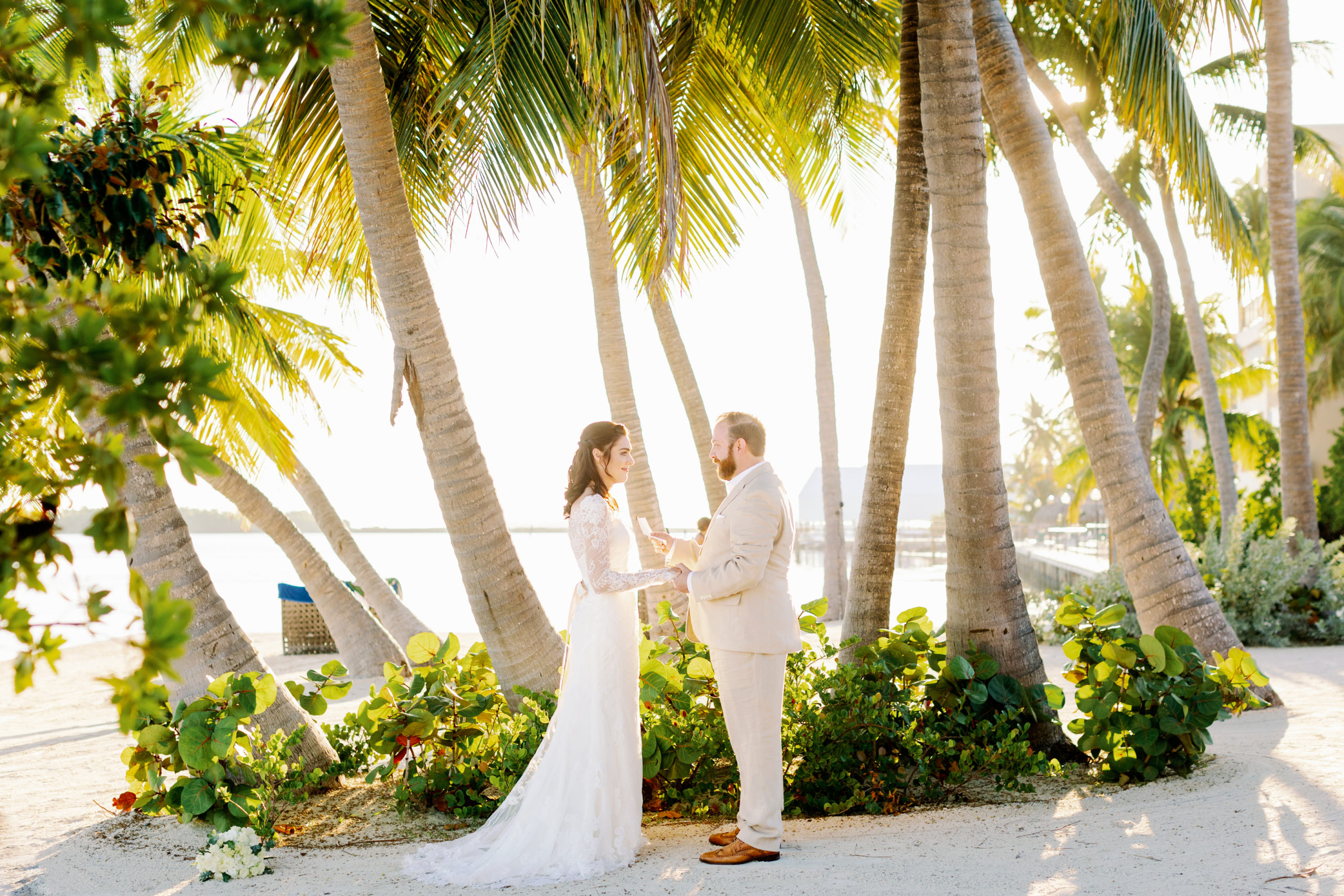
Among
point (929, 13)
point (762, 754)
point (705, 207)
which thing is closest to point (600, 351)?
point (705, 207)

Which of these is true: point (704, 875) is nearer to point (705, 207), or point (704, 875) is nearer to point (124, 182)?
point (124, 182)

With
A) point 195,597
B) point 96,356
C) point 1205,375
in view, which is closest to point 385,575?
point 1205,375

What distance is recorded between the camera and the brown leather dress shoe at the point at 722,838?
13.8 feet

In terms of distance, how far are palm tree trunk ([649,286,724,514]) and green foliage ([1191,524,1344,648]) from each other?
5800 mm

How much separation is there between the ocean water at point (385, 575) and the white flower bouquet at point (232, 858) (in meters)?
1.06

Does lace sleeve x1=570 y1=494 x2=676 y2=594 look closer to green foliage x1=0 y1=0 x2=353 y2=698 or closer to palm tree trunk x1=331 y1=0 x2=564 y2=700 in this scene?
palm tree trunk x1=331 y1=0 x2=564 y2=700

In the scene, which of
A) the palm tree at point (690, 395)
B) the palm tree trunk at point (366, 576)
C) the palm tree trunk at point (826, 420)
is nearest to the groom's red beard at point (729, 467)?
the palm tree at point (690, 395)

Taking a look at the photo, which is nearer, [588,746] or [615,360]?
[588,746]

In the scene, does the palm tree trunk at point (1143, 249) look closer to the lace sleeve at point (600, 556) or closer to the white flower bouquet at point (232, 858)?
the lace sleeve at point (600, 556)

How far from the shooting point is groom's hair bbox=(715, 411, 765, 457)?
4367 millimetres

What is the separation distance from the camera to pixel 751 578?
4156mm

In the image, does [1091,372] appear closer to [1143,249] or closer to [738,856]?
[738,856]

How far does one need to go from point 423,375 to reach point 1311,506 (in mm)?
11142

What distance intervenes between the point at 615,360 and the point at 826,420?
28.3ft
